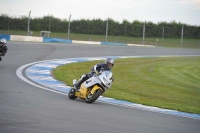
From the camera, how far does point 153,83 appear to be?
18.7 meters

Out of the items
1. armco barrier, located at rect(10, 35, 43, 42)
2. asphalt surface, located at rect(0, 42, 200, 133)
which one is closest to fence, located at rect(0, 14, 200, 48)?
armco barrier, located at rect(10, 35, 43, 42)

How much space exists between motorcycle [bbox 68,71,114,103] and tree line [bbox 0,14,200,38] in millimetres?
26686

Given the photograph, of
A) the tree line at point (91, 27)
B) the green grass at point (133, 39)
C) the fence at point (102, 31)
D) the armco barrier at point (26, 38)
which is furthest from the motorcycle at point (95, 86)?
the green grass at point (133, 39)

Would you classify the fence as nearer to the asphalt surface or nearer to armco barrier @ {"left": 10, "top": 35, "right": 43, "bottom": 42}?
armco barrier @ {"left": 10, "top": 35, "right": 43, "bottom": 42}

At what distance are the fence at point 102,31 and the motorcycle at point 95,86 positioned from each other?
26.6m

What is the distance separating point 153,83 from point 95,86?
21.3 feet

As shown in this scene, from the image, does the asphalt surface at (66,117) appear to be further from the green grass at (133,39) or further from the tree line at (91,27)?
the green grass at (133,39)

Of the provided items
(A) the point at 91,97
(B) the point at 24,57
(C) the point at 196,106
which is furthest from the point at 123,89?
(B) the point at 24,57

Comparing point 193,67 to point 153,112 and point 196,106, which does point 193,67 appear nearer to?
point 196,106

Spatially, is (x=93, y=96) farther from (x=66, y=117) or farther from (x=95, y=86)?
(x=66, y=117)

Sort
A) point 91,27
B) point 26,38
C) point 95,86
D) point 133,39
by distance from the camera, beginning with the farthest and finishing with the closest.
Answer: point 133,39
point 91,27
point 26,38
point 95,86

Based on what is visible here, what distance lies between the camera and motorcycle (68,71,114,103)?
40.8 feet

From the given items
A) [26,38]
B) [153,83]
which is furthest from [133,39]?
[153,83]

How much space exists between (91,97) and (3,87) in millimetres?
2982
